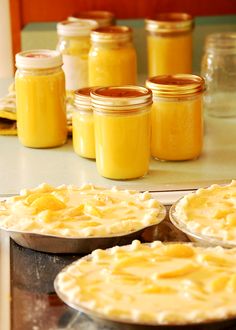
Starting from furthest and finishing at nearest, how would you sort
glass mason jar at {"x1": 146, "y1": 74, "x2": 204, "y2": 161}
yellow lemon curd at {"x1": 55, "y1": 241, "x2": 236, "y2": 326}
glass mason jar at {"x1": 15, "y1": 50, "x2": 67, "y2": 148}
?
glass mason jar at {"x1": 15, "y1": 50, "x2": 67, "y2": 148} < glass mason jar at {"x1": 146, "y1": 74, "x2": 204, "y2": 161} < yellow lemon curd at {"x1": 55, "y1": 241, "x2": 236, "y2": 326}

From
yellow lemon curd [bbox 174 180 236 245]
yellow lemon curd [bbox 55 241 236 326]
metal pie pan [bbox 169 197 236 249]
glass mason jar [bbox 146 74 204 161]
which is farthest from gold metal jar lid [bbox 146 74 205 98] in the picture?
yellow lemon curd [bbox 55 241 236 326]

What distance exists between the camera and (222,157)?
1.92m

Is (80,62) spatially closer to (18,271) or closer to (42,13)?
(42,13)

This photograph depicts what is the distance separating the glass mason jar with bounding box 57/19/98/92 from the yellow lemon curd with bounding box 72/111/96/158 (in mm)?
441

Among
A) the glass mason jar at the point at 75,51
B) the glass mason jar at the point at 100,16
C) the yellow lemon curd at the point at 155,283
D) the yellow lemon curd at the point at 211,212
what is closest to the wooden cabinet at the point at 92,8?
the glass mason jar at the point at 100,16

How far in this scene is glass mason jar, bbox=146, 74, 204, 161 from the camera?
185cm

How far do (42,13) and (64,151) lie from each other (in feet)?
2.76

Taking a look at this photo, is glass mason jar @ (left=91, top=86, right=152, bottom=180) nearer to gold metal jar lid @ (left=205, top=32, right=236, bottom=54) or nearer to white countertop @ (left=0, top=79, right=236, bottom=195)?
white countertop @ (left=0, top=79, right=236, bottom=195)

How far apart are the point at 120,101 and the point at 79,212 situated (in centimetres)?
36

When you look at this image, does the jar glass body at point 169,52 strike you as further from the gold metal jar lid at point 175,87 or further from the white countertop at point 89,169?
the gold metal jar lid at point 175,87

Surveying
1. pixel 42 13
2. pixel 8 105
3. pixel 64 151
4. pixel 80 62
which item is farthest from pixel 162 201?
pixel 42 13

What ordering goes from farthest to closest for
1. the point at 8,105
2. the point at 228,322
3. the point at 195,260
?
the point at 8,105, the point at 195,260, the point at 228,322

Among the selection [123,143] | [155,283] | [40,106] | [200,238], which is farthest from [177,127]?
[155,283]

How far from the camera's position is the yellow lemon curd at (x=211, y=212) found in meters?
1.36
